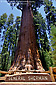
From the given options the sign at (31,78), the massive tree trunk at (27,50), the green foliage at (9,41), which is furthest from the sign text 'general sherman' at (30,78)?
the green foliage at (9,41)

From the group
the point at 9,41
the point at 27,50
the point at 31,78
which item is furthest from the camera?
the point at 9,41

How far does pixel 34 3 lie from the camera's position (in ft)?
55.6

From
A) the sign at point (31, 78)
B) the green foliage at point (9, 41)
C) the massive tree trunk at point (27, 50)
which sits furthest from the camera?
the green foliage at point (9, 41)

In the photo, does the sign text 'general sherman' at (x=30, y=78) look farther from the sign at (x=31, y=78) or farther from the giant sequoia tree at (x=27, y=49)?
the giant sequoia tree at (x=27, y=49)

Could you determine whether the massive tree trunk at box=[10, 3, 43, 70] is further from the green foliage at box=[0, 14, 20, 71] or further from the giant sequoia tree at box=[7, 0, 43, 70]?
the green foliage at box=[0, 14, 20, 71]

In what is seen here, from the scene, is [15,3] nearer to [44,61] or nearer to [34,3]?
[34,3]

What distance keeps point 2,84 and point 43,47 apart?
43.3 feet

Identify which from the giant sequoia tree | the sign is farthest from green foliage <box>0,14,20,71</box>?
the sign

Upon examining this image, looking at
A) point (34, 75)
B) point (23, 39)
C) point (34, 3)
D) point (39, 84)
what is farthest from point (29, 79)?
point (34, 3)

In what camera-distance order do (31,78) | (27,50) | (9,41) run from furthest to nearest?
(9,41), (27,50), (31,78)

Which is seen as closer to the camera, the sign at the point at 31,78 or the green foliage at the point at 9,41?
the sign at the point at 31,78

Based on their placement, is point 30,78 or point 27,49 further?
point 27,49

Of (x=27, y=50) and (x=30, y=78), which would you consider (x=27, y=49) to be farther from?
(x=30, y=78)

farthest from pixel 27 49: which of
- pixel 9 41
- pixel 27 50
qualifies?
pixel 9 41
